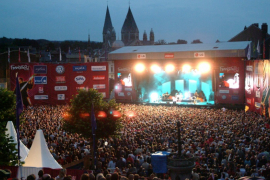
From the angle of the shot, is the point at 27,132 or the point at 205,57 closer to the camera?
the point at 27,132

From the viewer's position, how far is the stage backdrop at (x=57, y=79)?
116 feet

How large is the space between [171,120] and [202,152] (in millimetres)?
7528

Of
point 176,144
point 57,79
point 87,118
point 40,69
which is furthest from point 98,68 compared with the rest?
point 176,144

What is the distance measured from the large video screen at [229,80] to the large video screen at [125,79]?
32.3ft

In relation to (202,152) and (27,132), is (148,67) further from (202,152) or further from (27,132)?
(202,152)

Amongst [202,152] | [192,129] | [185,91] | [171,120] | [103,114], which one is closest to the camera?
[202,152]

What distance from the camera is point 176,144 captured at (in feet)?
46.5

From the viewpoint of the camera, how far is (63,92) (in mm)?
36062

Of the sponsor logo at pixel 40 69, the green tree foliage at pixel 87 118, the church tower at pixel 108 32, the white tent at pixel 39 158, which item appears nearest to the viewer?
the white tent at pixel 39 158

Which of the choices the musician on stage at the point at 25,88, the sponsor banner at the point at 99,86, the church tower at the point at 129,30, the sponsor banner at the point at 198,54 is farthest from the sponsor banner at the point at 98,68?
the church tower at the point at 129,30

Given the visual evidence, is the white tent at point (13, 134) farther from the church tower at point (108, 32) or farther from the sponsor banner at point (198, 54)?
the church tower at point (108, 32)

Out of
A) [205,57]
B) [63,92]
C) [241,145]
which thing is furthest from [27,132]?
[205,57]

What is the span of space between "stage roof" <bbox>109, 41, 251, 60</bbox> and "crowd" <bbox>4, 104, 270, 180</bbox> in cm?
1144

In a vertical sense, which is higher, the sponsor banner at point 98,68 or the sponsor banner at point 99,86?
the sponsor banner at point 98,68
